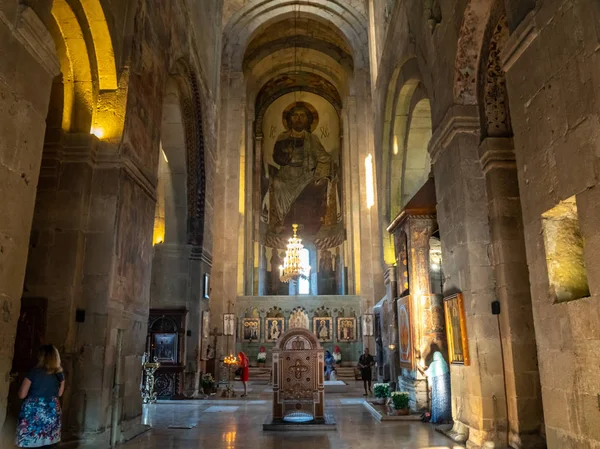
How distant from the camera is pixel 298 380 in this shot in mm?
9172

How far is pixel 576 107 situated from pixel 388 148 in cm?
1095

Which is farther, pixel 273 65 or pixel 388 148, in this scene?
pixel 273 65

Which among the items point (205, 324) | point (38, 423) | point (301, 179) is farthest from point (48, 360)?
point (301, 179)

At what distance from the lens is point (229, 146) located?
2367 centimetres

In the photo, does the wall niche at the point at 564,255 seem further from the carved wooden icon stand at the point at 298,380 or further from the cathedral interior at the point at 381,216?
the carved wooden icon stand at the point at 298,380

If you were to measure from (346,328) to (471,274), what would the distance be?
16.6 m

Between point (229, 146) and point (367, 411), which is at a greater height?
point (229, 146)

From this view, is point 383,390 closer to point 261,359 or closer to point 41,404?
point 41,404

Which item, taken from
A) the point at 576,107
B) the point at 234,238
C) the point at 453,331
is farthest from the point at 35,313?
the point at 234,238

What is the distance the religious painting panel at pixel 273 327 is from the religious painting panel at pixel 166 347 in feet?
32.6

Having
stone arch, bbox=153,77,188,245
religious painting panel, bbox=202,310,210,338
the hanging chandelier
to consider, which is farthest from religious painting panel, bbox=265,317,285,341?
stone arch, bbox=153,77,188,245

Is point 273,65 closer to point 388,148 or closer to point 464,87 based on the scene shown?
point 388,148

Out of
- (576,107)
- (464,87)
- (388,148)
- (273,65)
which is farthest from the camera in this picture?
(273,65)

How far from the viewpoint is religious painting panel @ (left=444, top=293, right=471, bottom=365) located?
738cm
